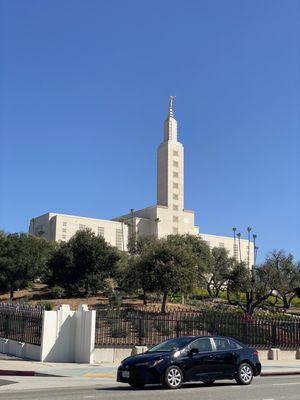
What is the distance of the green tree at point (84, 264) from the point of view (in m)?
60.0

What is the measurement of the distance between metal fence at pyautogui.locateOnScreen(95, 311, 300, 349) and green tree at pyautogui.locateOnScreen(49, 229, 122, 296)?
115 ft

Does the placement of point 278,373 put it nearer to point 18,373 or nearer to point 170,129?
point 18,373

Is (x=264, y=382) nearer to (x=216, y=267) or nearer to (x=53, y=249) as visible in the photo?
(x=53, y=249)

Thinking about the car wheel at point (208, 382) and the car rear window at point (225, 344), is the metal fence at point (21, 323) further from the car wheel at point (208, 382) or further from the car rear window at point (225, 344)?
the car rear window at point (225, 344)

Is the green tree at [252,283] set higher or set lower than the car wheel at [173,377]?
higher

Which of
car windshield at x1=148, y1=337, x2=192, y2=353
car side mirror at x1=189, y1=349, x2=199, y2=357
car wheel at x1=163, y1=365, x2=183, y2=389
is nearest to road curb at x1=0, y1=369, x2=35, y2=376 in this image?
car windshield at x1=148, y1=337, x2=192, y2=353

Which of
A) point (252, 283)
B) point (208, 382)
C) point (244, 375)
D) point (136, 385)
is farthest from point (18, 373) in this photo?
point (252, 283)

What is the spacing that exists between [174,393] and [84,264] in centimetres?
4894

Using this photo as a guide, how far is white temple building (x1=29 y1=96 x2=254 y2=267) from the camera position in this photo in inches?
5015

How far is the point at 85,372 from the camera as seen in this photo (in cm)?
1809

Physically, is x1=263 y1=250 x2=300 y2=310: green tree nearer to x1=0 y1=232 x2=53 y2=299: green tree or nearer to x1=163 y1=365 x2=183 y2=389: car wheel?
x1=0 y1=232 x2=53 y2=299: green tree

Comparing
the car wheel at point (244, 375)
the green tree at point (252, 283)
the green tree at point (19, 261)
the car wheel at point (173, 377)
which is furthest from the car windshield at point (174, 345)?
the green tree at point (19, 261)

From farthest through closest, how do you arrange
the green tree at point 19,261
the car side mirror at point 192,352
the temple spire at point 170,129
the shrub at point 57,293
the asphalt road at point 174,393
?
the temple spire at point 170,129 < the green tree at point 19,261 < the shrub at point 57,293 < the car side mirror at point 192,352 < the asphalt road at point 174,393

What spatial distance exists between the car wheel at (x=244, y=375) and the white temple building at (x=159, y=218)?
110787 mm
